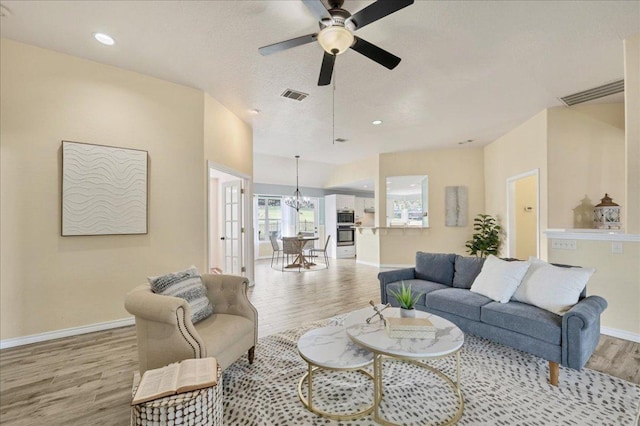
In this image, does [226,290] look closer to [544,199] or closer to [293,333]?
[293,333]

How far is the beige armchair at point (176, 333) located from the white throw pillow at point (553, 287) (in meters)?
2.54

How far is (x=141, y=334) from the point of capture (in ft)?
6.38

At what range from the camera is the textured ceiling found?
2305mm

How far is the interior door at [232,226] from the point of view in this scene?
16.8ft

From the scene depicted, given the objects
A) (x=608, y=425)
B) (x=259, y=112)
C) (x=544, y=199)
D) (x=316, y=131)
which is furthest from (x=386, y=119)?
(x=608, y=425)

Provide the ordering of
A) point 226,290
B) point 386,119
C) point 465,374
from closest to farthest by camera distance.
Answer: point 465,374 → point 226,290 → point 386,119

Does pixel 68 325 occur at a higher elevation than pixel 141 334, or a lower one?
lower

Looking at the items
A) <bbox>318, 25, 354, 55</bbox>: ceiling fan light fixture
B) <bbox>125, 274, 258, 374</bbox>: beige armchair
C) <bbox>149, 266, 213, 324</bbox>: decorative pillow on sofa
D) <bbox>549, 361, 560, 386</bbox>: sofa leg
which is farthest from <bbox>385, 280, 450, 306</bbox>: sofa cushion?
<bbox>318, 25, 354, 55</bbox>: ceiling fan light fixture

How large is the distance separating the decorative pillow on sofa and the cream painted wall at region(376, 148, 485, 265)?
5526 millimetres

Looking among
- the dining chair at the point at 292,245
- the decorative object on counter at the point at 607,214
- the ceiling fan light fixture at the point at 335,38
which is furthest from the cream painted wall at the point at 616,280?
the dining chair at the point at 292,245

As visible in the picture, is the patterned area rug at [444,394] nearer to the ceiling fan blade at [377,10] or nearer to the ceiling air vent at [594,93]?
the ceiling fan blade at [377,10]

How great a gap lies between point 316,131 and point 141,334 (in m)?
4.47

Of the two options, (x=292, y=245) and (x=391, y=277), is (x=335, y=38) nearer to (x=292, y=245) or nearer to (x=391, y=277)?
(x=391, y=277)

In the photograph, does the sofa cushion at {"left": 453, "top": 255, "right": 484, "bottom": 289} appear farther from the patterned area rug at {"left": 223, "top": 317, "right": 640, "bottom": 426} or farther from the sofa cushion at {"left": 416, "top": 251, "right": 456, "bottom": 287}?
the patterned area rug at {"left": 223, "top": 317, "right": 640, "bottom": 426}
